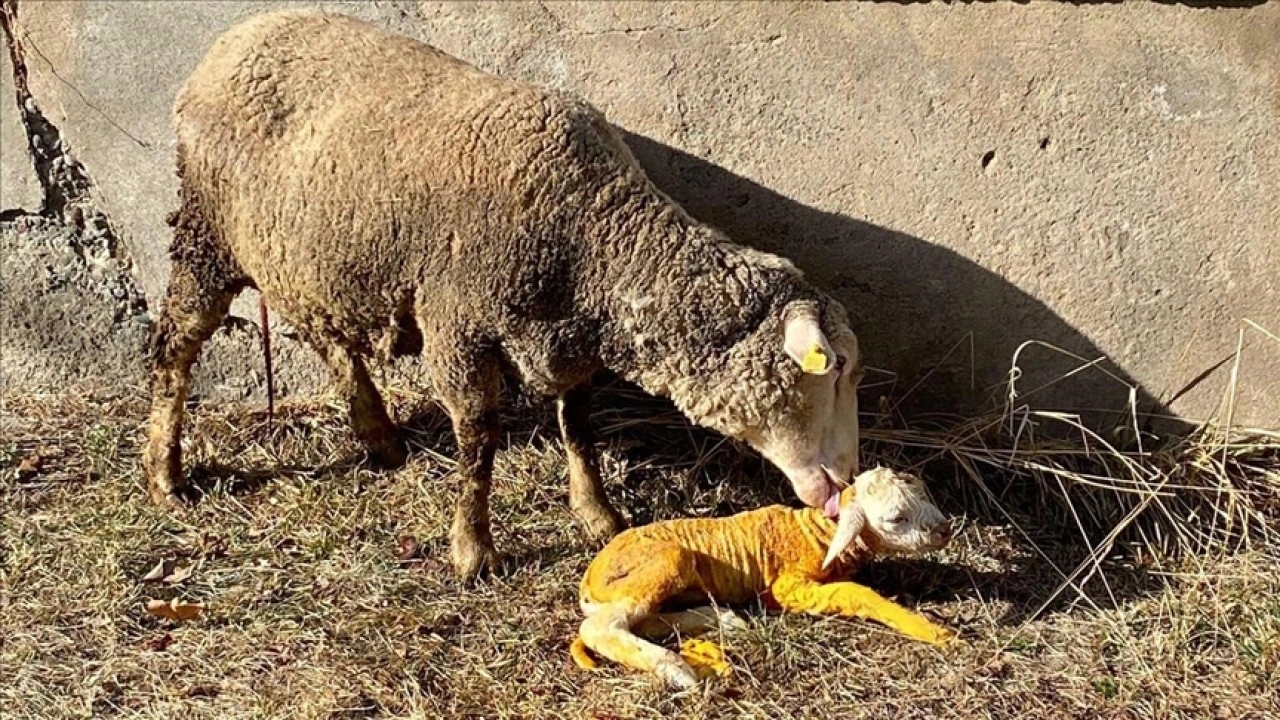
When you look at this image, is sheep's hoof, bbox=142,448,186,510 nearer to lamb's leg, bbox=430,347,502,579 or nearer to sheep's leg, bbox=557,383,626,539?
lamb's leg, bbox=430,347,502,579

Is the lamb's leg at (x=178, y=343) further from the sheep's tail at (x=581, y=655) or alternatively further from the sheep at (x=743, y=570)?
the sheep's tail at (x=581, y=655)

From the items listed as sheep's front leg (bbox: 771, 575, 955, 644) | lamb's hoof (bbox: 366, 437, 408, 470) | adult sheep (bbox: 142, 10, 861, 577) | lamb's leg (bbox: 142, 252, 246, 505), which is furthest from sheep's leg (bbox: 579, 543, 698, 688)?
lamb's leg (bbox: 142, 252, 246, 505)

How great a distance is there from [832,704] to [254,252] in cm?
194

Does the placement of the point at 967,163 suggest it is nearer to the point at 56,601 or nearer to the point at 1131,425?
the point at 1131,425

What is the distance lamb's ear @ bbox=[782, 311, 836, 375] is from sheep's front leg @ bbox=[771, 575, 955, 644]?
57 centimetres

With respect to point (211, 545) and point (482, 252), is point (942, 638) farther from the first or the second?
point (211, 545)

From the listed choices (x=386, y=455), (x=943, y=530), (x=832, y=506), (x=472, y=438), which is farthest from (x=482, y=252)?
(x=943, y=530)

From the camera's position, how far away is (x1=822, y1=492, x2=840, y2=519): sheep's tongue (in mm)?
3562

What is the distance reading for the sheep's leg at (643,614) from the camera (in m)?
3.26

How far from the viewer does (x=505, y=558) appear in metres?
3.93

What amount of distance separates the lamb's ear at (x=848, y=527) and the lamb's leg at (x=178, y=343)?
188cm

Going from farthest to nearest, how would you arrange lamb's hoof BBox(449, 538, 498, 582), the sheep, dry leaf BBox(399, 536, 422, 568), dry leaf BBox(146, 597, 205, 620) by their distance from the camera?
dry leaf BBox(399, 536, 422, 568), lamb's hoof BBox(449, 538, 498, 582), dry leaf BBox(146, 597, 205, 620), the sheep

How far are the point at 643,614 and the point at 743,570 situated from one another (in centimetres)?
33

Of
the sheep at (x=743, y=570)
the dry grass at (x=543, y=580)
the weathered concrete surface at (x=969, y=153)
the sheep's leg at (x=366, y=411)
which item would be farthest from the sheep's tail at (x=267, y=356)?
the sheep at (x=743, y=570)
